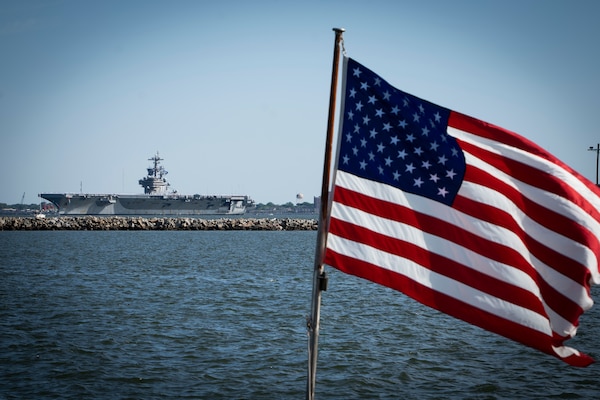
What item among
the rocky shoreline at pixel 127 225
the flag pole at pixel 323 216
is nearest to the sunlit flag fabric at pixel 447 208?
the flag pole at pixel 323 216

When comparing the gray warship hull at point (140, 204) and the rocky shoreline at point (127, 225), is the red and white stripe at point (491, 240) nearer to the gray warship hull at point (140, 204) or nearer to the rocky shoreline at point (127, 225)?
the rocky shoreline at point (127, 225)

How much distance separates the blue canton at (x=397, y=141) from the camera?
20.7 feet

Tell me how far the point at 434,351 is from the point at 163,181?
151726mm

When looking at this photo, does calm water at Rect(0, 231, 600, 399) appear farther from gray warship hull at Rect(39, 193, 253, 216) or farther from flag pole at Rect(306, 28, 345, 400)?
gray warship hull at Rect(39, 193, 253, 216)

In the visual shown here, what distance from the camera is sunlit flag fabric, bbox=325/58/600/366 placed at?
6.11m

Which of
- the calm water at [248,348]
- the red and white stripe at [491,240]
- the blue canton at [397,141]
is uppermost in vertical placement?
the blue canton at [397,141]

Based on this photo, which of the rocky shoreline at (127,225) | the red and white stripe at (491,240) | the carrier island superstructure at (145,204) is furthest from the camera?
the carrier island superstructure at (145,204)

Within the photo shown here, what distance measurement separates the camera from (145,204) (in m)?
143

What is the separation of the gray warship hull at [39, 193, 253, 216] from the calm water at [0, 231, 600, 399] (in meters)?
114

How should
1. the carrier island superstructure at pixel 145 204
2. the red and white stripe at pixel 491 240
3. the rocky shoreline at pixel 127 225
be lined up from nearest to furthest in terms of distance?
the red and white stripe at pixel 491 240 < the rocky shoreline at pixel 127 225 < the carrier island superstructure at pixel 145 204

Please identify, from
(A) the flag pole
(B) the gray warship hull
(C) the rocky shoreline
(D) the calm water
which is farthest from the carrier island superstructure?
(A) the flag pole

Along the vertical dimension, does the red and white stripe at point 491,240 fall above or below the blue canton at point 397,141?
below

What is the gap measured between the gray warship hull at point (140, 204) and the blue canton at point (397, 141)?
447 feet

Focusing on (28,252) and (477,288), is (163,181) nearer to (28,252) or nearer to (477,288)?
(28,252)
